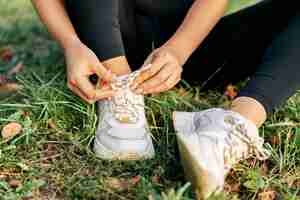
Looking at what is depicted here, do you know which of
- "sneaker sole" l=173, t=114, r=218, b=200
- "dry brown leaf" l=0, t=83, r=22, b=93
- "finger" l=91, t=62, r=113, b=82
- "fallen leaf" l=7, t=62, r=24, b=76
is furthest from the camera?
"fallen leaf" l=7, t=62, r=24, b=76

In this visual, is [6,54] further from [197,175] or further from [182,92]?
[197,175]

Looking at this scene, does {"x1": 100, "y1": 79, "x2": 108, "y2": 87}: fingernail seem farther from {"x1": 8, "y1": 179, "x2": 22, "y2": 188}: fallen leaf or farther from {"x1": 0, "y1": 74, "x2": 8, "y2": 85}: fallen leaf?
{"x1": 0, "y1": 74, "x2": 8, "y2": 85}: fallen leaf

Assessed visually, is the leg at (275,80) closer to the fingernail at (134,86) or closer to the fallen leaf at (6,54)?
the fingernail at (134,86)

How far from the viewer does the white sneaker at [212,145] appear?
1.47 metres

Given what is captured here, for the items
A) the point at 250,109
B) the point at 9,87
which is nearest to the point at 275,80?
the point at 250,109

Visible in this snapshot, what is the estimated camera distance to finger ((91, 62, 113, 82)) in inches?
66.6

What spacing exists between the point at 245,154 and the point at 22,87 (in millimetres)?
870

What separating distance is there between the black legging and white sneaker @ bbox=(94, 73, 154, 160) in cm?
12

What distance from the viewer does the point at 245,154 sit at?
163 centimetres

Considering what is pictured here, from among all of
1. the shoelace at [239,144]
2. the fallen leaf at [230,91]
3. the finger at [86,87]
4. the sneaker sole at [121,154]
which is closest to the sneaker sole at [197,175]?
the shoelace at [239,144]

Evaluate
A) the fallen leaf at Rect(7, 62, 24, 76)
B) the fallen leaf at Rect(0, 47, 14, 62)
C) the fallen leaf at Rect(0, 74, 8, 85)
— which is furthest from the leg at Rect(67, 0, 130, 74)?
the fallen leaf at Rect(0, 47, 14, 62)

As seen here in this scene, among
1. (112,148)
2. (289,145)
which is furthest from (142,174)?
(289,145)

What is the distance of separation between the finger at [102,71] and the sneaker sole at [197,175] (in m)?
0.31

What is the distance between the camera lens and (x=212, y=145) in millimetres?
1541
